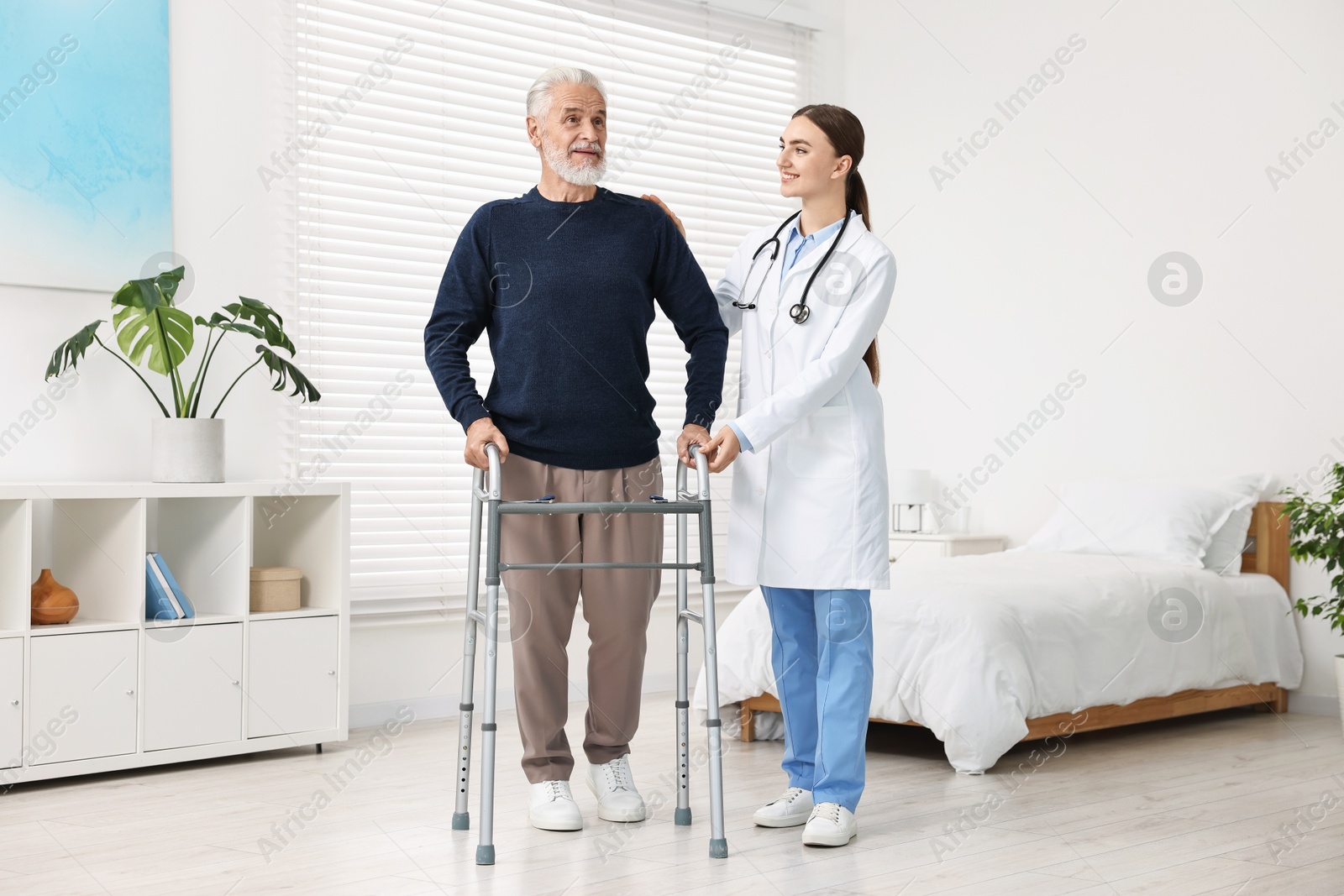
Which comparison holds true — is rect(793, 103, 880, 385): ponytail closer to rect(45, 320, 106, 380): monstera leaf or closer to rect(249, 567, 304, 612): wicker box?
rect(249, 567, 304, 612): wicker box

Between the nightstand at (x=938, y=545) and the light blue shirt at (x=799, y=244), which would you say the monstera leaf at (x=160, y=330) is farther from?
the nightstand at (x=938, y=545)

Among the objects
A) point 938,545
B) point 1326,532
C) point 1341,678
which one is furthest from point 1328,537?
point 938,545

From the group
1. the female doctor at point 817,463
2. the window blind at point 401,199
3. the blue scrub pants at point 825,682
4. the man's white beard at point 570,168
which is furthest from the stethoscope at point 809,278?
the window blind at point 401,199

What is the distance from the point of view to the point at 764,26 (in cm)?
581

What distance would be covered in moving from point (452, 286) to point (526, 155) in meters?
2.28

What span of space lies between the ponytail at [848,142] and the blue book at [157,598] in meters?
2.06

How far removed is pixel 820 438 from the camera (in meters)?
2.76

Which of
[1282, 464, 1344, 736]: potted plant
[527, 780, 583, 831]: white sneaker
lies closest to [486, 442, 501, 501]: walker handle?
[527, 780, 583, 831]: white sneaker

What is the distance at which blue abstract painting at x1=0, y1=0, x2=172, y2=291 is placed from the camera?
3764 millimetres

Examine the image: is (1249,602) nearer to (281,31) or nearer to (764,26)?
(764,26)

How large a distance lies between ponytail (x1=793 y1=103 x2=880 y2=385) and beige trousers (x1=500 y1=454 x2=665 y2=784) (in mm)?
549

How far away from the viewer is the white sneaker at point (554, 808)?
9.06ft

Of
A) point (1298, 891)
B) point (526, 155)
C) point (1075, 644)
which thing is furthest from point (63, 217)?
point (1298, 891)

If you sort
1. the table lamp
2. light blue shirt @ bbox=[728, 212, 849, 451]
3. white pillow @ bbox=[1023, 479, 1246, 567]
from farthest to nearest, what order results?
the table lamp
white pillow @ bbox=[1023, 479, 1246, 567]
light blue shirt @ bbox=[728, 212, 849, 451]
